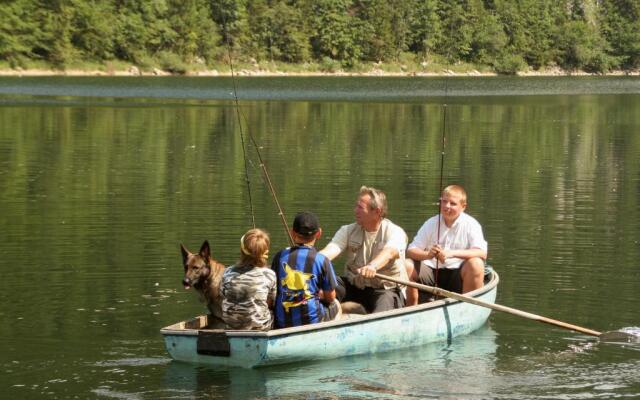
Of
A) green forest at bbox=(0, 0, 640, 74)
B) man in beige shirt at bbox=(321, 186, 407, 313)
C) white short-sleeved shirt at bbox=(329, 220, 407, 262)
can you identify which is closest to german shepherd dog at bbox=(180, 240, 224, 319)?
man in beige shirt at bbox=(321, 186, 407, 313)

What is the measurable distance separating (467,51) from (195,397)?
5896 inches

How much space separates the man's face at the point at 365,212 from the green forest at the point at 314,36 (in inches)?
3602

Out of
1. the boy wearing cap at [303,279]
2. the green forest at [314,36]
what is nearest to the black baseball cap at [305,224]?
the boy wearing cap at [303,279]

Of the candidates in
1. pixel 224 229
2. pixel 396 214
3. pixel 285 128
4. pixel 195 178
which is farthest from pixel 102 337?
pixel 285 128

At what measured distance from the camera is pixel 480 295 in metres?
11.6

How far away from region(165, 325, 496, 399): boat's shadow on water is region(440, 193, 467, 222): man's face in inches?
57.9

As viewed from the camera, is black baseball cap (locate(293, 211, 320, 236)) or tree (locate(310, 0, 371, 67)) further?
tree (locate(310, 0, 371, 67))

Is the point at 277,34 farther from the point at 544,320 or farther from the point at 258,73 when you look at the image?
the point at 544,320

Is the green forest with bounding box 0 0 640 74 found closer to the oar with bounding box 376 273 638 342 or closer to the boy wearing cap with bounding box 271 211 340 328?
the oar with bounding box 376 273 638 342

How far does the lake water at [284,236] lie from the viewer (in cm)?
1020

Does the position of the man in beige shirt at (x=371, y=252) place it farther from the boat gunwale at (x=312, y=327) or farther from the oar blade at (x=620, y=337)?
the oar blade at (x=620, y=337)

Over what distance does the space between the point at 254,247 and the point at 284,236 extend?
742cm

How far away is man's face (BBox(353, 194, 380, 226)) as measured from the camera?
10805 mm

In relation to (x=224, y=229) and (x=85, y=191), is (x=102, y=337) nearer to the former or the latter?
(x=224, y=229)
